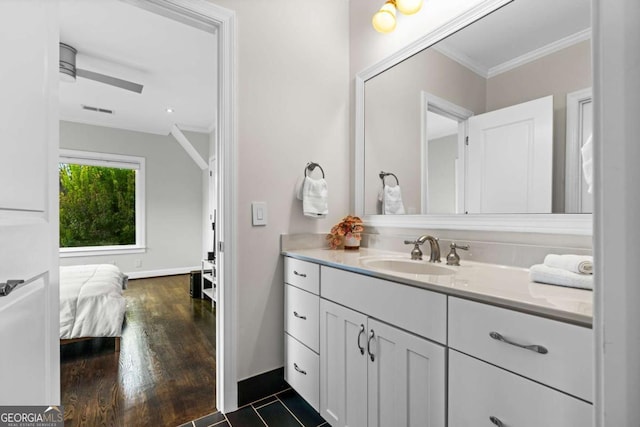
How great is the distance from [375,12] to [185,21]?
1.14 m

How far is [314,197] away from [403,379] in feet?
3.48

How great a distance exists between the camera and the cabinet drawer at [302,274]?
1504 millimetres

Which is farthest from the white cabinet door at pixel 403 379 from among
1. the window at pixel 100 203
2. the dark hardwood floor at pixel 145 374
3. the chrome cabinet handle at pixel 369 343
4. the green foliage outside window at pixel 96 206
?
the green foliage outside window at pixel 96 206

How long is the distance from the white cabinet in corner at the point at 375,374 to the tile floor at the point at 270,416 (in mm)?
153

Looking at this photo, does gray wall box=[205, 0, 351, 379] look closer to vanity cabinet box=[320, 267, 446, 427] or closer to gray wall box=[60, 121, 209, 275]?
vanity cabinet box=[320, 267, 446, 427]

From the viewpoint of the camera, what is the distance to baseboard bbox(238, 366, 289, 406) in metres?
1.63

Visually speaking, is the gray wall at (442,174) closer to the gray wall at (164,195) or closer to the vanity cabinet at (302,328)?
the vanity cabinet at (302,328)

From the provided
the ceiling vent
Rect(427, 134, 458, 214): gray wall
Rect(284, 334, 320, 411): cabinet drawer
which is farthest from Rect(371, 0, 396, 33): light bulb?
the ceiling vent

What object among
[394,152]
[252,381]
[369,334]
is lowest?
[252,381]

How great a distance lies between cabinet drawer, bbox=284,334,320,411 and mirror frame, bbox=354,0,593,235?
86cm

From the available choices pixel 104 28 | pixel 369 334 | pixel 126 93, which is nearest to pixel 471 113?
pixel 369 334

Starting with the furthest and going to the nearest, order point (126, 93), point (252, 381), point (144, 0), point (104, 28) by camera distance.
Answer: point (126, 93) → point (104, 28) → point (252, 381) → point (144, 0)

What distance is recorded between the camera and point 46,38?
0.85 meters

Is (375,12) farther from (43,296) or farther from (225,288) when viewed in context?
(43,296)
